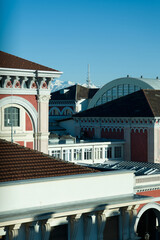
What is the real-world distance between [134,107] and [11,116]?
17.0 meters

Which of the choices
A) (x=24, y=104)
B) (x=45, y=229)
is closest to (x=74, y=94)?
(x=24, y=104)

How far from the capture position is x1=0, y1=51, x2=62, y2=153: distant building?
118 ft

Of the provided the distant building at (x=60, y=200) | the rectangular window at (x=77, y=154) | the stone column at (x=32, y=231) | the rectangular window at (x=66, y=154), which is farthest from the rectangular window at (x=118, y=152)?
the stone column at (x=32, y=231)

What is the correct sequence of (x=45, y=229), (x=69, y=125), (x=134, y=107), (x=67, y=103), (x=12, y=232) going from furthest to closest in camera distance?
(x=67, y=103) < (x=69, y=125) < (x=134, y=107) < (x=45, y=229) < (x=12, y=232)

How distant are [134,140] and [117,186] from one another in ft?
91.2

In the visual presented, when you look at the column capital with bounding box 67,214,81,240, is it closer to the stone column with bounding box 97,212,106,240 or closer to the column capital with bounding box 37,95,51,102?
the stone column with bounding box 97,212,106,240

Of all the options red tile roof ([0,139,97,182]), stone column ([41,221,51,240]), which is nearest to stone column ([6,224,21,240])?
stone column ([41,221,51,240])

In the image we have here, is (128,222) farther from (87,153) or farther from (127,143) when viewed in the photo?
(127,143)

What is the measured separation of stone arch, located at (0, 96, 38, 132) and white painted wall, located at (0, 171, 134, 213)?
1640cm

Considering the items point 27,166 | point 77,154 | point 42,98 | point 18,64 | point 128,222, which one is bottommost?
point 128,222

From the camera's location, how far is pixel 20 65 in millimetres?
Result: 36469

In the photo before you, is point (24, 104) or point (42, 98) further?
point (42, 98)

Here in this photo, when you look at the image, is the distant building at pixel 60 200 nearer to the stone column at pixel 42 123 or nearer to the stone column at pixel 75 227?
the stone column at pixel 75 227

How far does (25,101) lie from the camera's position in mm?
38188
